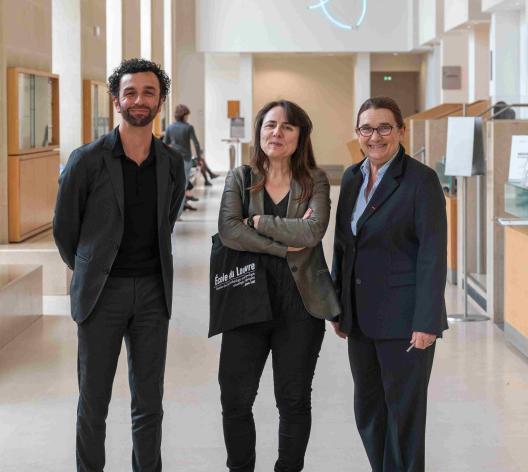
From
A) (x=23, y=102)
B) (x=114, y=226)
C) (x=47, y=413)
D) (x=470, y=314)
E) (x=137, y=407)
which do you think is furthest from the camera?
(x=23, y=102)

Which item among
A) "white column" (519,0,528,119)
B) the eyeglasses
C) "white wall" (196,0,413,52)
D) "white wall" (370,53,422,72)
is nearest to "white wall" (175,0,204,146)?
"white wall" (196,0,413,52)

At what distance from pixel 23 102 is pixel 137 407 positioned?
6932mm

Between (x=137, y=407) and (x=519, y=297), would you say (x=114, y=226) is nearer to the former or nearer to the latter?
(x=137, y=407)

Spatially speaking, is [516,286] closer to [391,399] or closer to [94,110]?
[391,399]

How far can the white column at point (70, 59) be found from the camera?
13.8 metres

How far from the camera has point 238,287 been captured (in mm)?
3695

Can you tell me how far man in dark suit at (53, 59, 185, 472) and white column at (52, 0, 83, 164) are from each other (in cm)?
1033

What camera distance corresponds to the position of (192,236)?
14633 millimetres

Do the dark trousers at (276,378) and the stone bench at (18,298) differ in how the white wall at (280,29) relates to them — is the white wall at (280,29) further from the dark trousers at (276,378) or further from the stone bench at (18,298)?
the dark trousers at (276,378)

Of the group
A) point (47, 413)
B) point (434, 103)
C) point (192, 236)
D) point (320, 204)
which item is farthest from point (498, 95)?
point (320, 204)

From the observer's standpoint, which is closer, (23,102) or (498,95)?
(23,102)

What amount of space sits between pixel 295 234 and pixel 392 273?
1.18 feet

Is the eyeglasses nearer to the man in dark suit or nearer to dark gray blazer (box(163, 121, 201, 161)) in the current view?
the man in dark suit

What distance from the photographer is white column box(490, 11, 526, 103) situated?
17.4 m
